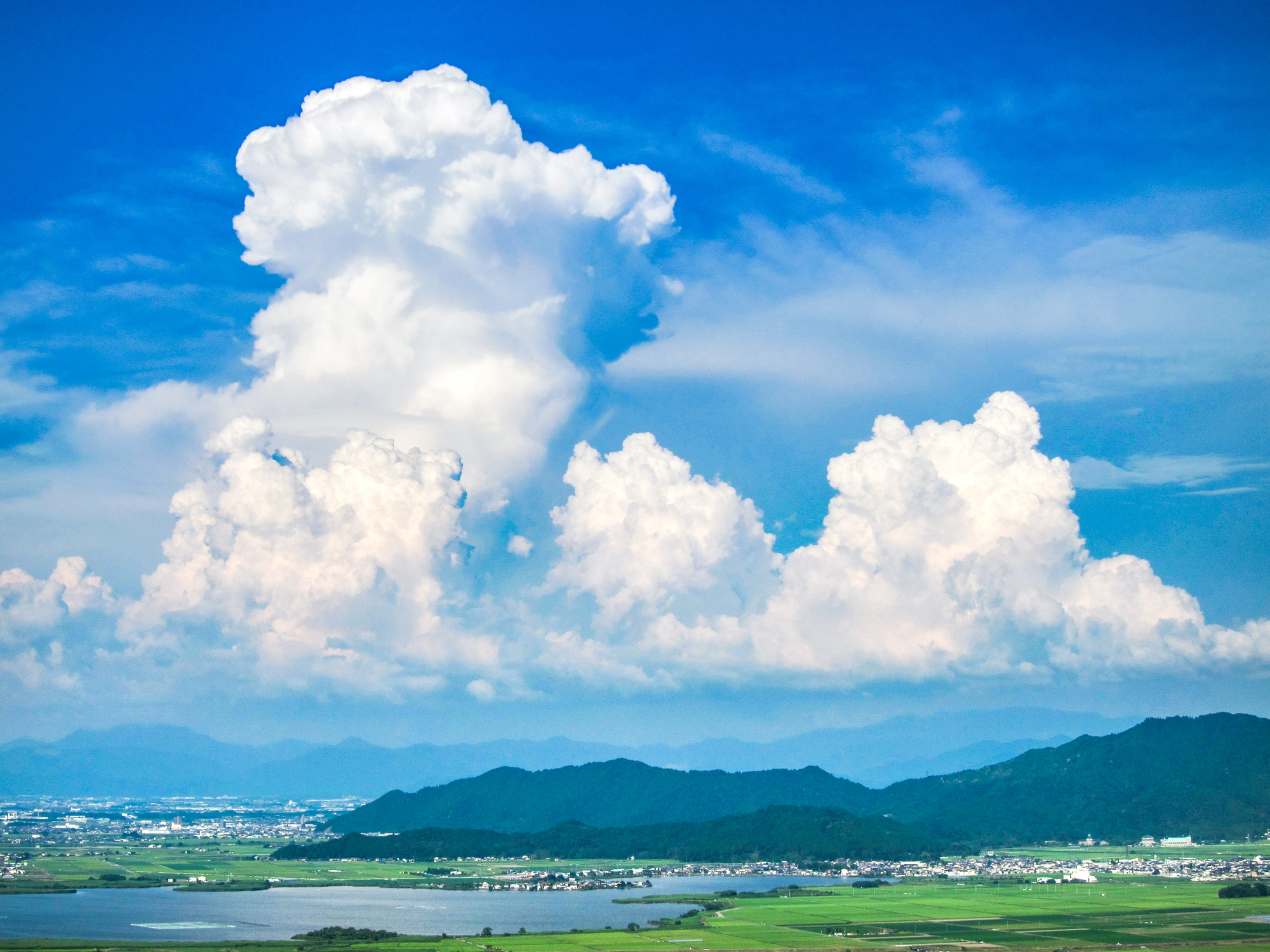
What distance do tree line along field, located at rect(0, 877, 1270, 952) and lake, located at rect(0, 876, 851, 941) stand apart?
4.79 meters

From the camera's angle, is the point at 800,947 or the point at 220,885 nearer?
the point at 800,947

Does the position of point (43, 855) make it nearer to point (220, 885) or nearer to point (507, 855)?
point (220, 885)

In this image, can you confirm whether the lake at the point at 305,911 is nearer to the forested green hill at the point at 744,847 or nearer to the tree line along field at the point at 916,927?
the tree line along field at the point at 916,927

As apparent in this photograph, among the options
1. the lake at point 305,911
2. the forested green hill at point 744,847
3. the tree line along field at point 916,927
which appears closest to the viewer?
the tree line along field at point 916,927

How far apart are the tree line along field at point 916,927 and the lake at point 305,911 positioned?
188 inches

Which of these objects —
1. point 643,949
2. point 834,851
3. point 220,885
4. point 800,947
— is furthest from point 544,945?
point 834,851

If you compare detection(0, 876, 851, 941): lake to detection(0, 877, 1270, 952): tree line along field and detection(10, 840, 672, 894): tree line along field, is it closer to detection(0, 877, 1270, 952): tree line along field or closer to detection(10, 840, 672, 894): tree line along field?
detection(0, 877, 1270, 952): tree line along field

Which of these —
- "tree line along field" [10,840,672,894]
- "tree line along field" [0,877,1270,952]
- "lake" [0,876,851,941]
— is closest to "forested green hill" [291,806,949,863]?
"tree line along field" [10,840,672,894]

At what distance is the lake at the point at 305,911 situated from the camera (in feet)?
333

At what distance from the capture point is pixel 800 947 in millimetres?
91688

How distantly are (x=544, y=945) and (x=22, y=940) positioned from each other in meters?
37.7

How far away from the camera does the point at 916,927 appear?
104562 mm

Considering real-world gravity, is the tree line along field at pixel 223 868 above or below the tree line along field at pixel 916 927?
above

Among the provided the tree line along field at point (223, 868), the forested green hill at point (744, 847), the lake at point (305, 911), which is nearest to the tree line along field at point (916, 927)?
the lake at point (305, 911)
